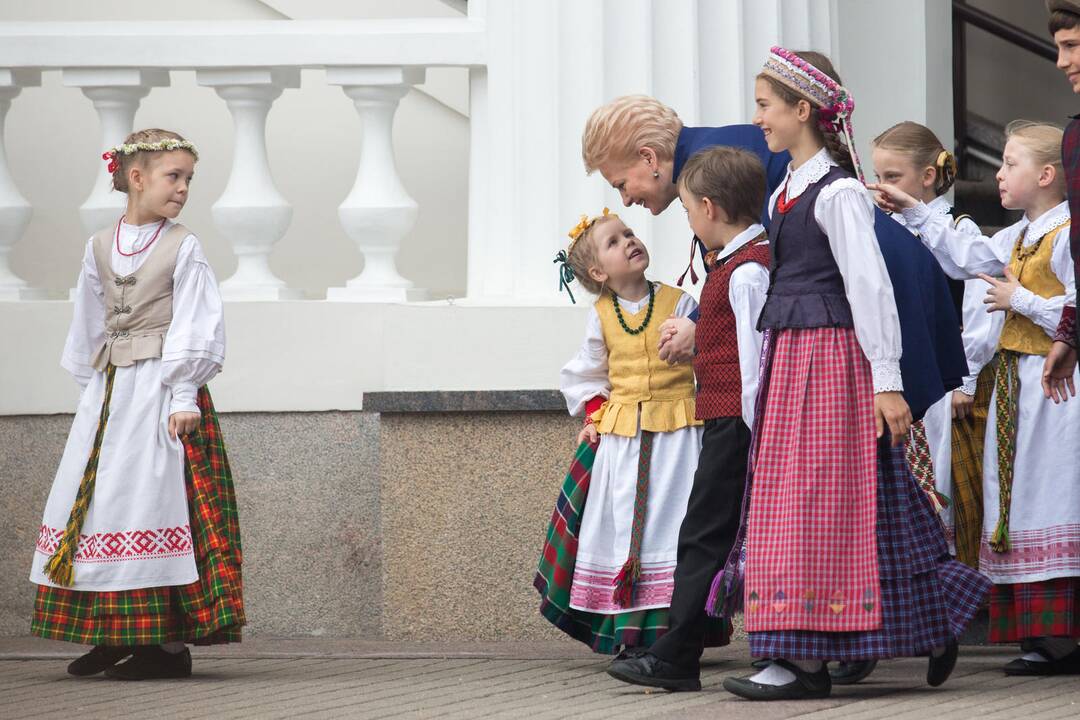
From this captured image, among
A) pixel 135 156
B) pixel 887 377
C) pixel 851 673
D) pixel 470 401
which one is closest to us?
pixel 887 377

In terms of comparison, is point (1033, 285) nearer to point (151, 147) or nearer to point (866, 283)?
point (866, 283)

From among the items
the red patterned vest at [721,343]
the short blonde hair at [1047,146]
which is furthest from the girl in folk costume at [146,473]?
the short blonde hair at [1047,146]

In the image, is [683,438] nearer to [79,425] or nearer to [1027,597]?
[1027,597]

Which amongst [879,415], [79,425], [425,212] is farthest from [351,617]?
[879,415]

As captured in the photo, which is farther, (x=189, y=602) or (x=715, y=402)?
(x=189, y=602)

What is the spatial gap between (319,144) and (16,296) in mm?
1488

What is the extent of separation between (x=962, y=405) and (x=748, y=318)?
107 centimetres

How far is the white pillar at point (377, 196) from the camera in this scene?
20.6 feet

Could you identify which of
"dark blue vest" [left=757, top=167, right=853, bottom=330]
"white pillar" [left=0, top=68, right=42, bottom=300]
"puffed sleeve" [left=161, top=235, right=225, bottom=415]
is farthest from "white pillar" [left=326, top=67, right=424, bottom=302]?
"dark blue vest" [left=757, top=167, right=853, bottom=330]

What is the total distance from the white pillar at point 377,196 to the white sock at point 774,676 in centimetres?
223

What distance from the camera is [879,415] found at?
441 centimetres

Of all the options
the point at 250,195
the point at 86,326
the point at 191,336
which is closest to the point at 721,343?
the point at 191,336

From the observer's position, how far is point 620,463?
5.19m

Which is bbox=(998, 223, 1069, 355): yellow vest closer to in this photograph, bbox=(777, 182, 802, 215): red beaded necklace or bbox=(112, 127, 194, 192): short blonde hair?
bbox=(777, 182, 802, 215): red beaded necklace
